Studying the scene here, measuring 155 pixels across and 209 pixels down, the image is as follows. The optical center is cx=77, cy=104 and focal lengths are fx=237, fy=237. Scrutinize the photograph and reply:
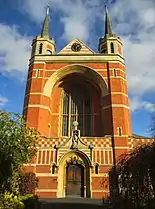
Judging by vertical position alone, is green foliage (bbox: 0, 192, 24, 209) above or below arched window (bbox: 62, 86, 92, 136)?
below

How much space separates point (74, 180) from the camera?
62.6 feet

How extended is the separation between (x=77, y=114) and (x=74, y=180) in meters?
6.63

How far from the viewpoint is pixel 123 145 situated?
63.8ft

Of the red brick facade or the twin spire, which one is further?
the twin spire

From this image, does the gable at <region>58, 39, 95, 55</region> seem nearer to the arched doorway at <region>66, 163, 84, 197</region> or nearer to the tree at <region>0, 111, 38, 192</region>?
the arched doorway at <region>66, 163, 84, 197</region>

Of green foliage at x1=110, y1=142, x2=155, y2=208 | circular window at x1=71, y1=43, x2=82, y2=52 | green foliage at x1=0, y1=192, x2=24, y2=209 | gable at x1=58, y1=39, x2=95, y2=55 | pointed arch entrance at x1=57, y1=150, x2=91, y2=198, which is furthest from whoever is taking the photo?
circular window at x1=71, y1=43, x2=82, y2=52

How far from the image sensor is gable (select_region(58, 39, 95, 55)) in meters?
25.0

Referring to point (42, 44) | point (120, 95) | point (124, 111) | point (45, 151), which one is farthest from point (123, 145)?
point (42, 44)

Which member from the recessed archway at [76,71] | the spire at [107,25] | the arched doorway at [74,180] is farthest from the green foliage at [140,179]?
the spire at [107,25]

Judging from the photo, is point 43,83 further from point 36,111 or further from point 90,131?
point 90,131

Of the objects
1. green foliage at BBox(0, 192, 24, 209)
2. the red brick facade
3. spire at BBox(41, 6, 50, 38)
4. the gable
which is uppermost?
spire at BBox(41, 6, 50, 38)

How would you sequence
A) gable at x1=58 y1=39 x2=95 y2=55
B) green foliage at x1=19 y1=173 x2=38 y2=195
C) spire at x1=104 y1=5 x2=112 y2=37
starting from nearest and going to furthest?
green foliage at x1=19 y1=173 x2=38 y2=195, gable at x1=58 y1=39 x2=95 y2=55, spire at x1=104 y1=5 x2=112 y2=37

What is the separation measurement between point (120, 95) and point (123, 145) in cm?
471

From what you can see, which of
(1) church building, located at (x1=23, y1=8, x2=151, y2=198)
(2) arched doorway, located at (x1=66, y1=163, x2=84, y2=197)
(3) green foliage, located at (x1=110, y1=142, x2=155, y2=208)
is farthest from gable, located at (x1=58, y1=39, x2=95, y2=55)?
(3) green foliage, located at (x1=110, y1=142, x2=155, y2=208)
